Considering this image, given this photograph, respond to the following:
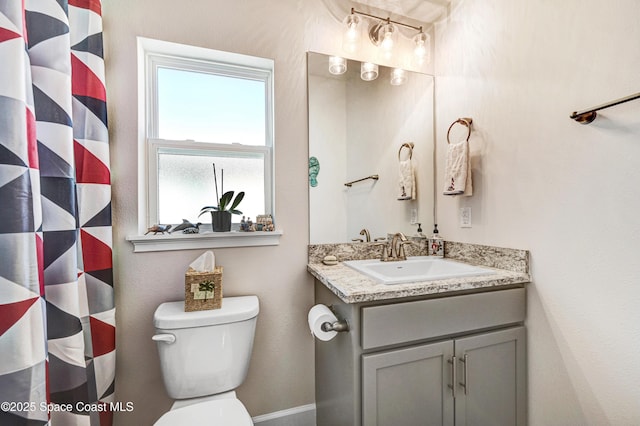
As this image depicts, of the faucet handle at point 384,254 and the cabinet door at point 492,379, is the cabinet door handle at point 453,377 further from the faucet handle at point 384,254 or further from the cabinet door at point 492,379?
the faucet handle at point 384,254

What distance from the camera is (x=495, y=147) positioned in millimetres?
1375

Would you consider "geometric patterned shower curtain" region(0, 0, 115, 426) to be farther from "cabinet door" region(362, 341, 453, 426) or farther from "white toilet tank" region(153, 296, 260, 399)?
"cabinet door" region(362, 341, 453, 426)

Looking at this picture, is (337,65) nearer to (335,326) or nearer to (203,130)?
(203,130)

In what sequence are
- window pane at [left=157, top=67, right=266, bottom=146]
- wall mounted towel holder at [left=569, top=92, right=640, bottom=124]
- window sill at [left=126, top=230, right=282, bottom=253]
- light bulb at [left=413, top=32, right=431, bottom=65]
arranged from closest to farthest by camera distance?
wall mounted towel holder at [left=569, top=92, right=640, bottom=124] → window sill at [left=126, top=230, right=282, bottom=253] → window pane at [left=157, top=67, right=266, bottom=146] → light bulb at [left=413, top=32, right=431, bottom=65]

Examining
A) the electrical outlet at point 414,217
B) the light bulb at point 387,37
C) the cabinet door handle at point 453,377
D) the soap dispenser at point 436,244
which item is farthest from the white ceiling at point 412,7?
the cabinet door handle at point 453,377

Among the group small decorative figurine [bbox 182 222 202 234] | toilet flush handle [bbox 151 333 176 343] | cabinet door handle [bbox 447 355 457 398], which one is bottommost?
cabinet door handle [bbox 447 355 457 398]

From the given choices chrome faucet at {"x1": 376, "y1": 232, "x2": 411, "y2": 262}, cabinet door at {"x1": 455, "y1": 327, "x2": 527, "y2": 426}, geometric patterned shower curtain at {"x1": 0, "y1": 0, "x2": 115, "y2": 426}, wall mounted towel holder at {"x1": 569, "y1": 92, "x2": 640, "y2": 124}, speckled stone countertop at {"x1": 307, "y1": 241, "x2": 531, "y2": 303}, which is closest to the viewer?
geometric patterned shower curtain at {"x1": 0, "y1": 0, "x2": 115, "y2": 426}

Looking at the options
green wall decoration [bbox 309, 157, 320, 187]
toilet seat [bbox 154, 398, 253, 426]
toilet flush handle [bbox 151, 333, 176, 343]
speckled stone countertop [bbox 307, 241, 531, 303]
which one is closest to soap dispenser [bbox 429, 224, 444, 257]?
speckled stone countertop [bbox 307, 241, 531, 303]

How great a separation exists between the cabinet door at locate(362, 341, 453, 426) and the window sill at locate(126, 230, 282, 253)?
734 mm

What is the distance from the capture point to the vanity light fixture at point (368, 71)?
5.27 feet

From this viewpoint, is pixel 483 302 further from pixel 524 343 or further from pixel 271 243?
pixel 271 243

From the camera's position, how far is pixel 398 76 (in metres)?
1.71

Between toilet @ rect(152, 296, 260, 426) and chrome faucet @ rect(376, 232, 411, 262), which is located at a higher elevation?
chrome faucet @ rect(376, 232, 411, 262)

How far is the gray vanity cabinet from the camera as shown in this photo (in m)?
1.03
